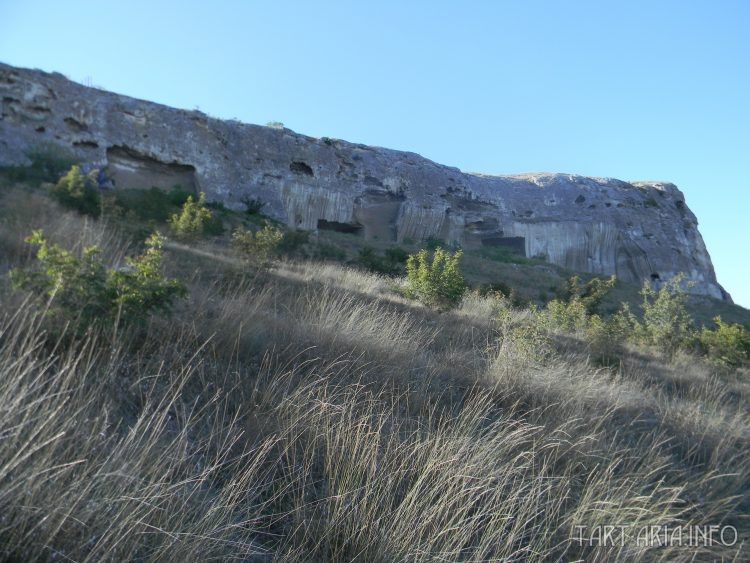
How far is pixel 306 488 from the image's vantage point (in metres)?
2.25

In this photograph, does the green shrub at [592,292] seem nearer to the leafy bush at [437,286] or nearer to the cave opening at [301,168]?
the leafy bush at [437,286]

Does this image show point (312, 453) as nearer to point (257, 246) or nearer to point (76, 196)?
point (257, 246)

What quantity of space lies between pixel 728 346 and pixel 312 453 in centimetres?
1124

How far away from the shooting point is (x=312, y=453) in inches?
94.0

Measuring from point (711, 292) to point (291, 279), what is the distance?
1512 inches

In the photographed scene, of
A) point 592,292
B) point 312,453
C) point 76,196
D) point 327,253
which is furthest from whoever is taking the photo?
point 592,292

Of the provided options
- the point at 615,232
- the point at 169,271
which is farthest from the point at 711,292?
the point at 169,271

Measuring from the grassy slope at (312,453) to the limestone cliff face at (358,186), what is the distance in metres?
19.7

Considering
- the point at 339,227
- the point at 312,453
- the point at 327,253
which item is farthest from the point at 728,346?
the point at 339,227

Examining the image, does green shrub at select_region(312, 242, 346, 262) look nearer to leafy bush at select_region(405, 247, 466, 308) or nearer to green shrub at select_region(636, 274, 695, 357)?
leafy bush at select_region(405, 247, 466, 308)

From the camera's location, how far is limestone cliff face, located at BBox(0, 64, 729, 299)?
75.9 ft

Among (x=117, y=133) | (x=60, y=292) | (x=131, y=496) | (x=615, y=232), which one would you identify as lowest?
(x=131, y=496)

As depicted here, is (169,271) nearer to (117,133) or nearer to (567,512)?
(567,512)

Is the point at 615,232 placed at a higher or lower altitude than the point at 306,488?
higher
